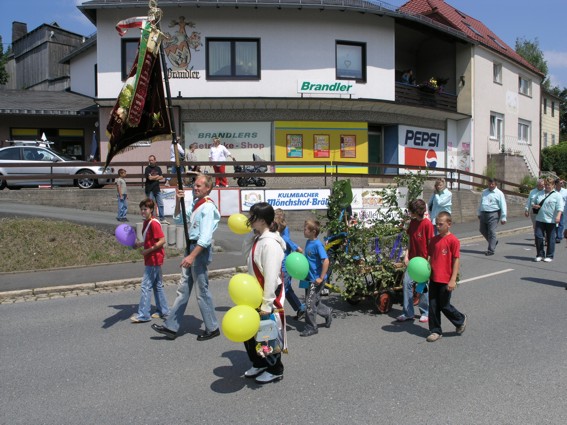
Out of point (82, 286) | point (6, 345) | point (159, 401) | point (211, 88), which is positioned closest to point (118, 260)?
point (82, 286)

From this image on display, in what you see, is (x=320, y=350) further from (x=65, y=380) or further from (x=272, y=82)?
(x=272, y=82)

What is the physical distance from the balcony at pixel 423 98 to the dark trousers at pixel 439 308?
16.9 metres

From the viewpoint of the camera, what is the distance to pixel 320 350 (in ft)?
17.4

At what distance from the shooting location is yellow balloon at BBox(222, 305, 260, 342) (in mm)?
3840

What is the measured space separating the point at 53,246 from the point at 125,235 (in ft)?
17.0

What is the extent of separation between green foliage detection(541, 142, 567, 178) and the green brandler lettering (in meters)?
21.7

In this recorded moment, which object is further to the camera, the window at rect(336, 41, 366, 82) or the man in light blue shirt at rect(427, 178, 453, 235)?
the window at rect(336, 41, 366, 82)

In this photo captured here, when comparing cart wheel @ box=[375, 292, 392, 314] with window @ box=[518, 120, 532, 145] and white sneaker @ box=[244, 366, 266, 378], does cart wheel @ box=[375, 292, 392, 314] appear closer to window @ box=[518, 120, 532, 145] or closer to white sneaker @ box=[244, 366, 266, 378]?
white sneaker @ box=[244, 366, 266, 378]

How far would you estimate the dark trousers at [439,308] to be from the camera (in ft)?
18.3

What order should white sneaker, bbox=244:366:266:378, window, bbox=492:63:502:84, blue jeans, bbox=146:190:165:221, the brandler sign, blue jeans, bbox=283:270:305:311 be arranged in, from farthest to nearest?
window, bbox=492:63:502:84, the brandler sign, blue jeans, bbox=146:190:165:221, blue jeans, bbox=283:270:305:311, white sneaker, bbox=244:366:266:378

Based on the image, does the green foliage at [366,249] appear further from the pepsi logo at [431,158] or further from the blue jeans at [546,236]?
the pepsi logo at [431,158]

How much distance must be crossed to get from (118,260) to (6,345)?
16.3ft

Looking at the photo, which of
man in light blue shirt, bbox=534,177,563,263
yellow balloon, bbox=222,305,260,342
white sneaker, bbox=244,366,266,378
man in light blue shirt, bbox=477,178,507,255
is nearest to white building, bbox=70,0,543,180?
man in light blue shirt, bbox=477,178,507,255

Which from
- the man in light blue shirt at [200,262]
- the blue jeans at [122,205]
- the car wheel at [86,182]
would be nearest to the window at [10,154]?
the car wheel at [86,182]
